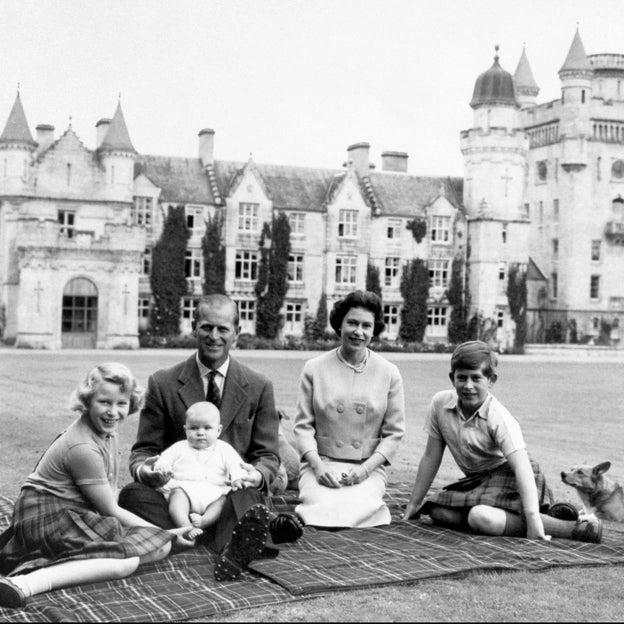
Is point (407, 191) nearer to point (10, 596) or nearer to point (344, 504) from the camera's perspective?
point (344, 504)

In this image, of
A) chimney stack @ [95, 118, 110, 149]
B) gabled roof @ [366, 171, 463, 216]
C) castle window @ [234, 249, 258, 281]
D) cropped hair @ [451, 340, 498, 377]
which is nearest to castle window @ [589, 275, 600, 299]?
gabled roof @ [366, 171, 463, 216]

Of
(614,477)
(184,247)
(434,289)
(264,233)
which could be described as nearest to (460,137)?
(434,289)

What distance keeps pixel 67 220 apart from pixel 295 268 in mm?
11313

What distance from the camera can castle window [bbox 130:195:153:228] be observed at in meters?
46.8

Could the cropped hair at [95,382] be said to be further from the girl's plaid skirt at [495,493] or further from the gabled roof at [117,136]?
the gabled roof at [117,136]

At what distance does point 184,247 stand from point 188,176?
13.0ft

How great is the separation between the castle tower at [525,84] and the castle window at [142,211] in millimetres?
30849

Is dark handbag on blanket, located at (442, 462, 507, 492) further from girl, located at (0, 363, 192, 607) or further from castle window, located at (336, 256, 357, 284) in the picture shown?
castle window, located at (336, 256, 357, 284)

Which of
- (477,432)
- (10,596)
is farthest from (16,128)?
(10,596)

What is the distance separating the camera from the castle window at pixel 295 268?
163ft

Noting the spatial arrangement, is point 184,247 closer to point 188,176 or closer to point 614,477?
point 188,176

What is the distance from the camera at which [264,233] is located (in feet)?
160

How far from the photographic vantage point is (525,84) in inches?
2702

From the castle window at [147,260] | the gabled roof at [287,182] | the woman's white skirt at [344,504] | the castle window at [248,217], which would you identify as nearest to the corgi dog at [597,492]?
the woman's white skirt at [344,504]
